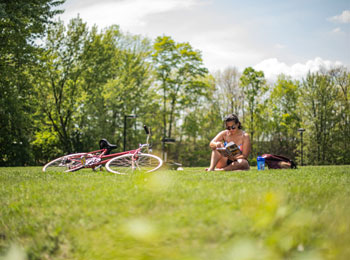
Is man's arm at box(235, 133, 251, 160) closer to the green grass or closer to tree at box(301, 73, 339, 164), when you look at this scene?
the green grass

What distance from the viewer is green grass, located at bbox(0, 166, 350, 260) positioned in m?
2.59

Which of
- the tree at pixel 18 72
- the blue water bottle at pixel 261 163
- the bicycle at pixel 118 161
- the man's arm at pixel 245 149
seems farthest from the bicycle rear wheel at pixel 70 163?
the tree at pixel 18 72

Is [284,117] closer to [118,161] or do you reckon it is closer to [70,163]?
[70,163]

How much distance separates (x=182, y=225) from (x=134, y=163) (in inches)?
233

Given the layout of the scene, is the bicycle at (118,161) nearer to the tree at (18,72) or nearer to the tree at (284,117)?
the tree at (18,72)

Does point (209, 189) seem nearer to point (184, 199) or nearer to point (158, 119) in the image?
point (184, 199)

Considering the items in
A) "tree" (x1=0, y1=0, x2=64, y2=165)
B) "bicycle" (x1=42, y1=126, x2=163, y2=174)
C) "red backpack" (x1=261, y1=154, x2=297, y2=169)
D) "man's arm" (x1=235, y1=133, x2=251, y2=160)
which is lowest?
"red backpack" (x1=261, y1=154, x2=297, y2=169)

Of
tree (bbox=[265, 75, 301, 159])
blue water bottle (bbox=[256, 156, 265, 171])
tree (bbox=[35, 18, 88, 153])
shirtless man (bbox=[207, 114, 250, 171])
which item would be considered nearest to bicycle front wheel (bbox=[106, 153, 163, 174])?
shirtless man (bbox=[207, 114, 250, 171])

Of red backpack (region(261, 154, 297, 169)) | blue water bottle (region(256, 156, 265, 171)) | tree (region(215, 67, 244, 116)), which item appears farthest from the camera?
tree (region(215, 67, 244, 116))

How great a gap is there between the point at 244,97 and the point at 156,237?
4073 cm

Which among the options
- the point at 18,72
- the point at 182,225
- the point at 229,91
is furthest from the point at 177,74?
the point at 182,225

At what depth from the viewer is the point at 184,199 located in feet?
12.2

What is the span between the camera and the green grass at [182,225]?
2.59 metres

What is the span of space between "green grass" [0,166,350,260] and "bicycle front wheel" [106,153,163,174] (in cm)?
432
